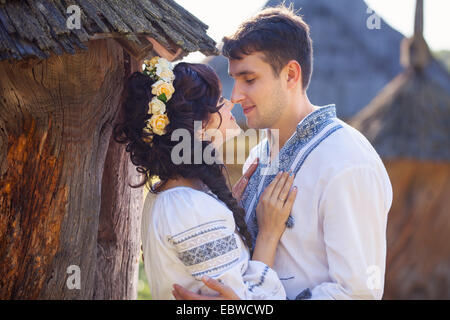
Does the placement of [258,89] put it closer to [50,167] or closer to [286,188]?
[286,188]

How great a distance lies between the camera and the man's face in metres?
3.30

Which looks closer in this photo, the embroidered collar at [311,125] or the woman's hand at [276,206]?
the woman's hand at [276,206]

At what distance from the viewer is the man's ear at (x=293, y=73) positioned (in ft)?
11.0

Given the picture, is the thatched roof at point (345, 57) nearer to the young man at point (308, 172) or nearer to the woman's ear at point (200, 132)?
the young man at point (308, 172)

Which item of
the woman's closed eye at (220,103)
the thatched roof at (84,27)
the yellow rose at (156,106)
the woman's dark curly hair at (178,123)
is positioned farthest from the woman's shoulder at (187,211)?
the thatched roof at (84,27)

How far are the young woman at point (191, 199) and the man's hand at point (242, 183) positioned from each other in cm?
40

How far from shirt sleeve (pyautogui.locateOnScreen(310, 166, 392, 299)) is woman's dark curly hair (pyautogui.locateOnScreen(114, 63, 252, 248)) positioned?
46 centimetres

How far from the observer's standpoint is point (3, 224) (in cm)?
278

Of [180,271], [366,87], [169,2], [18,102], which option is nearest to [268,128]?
[169,2]

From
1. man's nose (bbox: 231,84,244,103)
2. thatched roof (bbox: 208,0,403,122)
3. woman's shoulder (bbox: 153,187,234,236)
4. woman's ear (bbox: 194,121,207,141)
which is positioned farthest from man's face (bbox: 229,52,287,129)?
thatched roof (bbox: 208,0,403,122)

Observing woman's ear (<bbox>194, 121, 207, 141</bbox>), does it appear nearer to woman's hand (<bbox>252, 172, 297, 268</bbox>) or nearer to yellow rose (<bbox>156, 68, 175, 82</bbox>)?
yellow rose (<bbox>156, 68, 175, 82</bbox>)

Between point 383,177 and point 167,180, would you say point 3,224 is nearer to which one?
point 167,180
